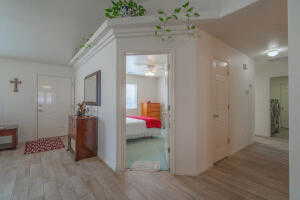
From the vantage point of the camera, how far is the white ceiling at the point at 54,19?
2.06 m

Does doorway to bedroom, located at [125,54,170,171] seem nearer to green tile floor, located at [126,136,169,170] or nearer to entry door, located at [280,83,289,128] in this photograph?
green tile floor, located at [126,136,169,170]

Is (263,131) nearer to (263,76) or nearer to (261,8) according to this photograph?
(263,76)

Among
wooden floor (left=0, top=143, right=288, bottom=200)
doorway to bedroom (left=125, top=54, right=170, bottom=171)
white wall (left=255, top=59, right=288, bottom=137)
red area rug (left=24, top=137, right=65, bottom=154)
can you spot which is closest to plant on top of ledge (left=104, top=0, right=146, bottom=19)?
doorway to bedroom (left=125, top=54, right=170, bottom=171)

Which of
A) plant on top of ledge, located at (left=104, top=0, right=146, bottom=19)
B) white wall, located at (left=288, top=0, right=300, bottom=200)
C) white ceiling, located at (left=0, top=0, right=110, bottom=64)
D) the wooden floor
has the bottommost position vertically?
the wooden floor

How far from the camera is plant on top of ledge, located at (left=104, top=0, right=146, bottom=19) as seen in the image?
87.4 inches

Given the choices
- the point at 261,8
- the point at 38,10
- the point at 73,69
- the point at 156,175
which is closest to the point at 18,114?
the point at 73,69

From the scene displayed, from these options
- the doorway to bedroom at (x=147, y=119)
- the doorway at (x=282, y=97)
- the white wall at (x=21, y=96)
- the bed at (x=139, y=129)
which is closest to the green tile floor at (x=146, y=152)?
the doorway to bedroom at (x=147, y=119)

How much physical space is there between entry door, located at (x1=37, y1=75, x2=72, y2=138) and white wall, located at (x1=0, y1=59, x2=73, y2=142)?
0.15 metres

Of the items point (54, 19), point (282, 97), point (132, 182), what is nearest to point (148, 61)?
point (54, 19)

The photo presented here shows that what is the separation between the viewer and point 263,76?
5.04m

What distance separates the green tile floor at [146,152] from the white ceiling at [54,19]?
260cm

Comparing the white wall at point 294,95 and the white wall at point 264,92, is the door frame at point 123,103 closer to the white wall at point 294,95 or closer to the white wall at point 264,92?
the white wall at point 294,95

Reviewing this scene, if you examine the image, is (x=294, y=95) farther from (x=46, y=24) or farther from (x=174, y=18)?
(x=46, y=24)

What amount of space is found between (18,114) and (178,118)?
15.7ft
